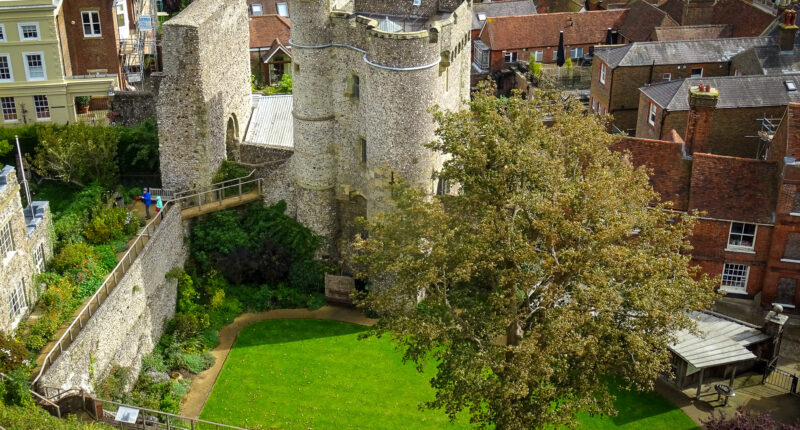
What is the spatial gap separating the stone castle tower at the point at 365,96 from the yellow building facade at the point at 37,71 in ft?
43.3

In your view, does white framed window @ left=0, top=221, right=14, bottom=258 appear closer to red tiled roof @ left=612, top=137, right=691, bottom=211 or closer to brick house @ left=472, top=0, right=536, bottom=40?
red tiled roof @ left=612, top=137, right=691, bottom=211

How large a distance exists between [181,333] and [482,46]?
36.4 m

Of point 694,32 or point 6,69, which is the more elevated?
point 694,32

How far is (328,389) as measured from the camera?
29.9 m

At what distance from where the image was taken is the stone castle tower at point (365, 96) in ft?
101

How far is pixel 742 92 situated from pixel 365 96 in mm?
18107

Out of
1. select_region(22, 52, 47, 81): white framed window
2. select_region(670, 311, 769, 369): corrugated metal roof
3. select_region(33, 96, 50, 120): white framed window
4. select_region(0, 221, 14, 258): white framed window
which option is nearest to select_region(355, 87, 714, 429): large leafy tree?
select_region(670, 311, 769, 369): corrugated metal roof

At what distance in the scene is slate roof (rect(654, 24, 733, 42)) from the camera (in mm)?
51656

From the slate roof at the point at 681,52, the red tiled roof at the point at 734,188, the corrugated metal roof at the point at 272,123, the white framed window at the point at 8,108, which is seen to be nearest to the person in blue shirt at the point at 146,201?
the corrugated metal roof at the point at 272,123

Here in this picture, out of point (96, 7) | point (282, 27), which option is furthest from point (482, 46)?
point (96, 7)

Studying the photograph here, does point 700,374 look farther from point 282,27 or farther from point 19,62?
point 282,27

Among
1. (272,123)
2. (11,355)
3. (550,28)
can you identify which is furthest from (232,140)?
(550,28)

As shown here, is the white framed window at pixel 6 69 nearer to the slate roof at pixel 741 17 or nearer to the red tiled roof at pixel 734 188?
the red tiled roof at pixel 734 188

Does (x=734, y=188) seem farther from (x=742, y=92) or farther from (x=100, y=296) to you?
(x=100, y=296)
